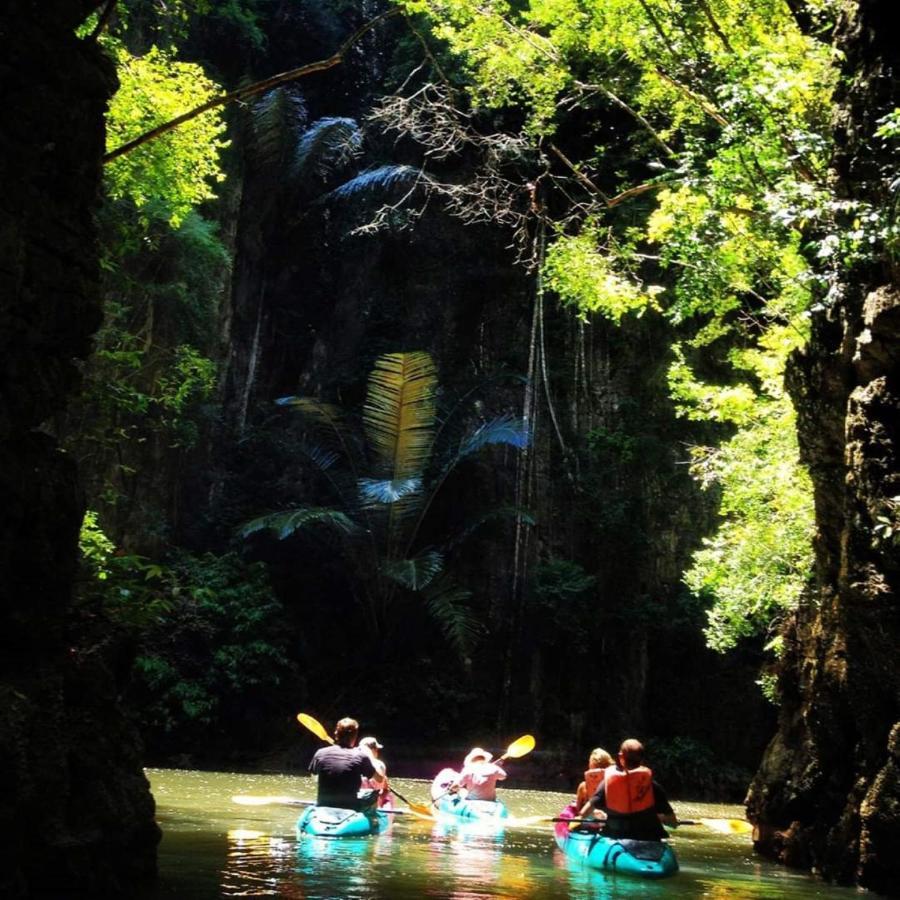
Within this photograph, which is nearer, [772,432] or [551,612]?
[772,432]

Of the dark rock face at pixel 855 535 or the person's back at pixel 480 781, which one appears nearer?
the dark rock face at pixel 855 535

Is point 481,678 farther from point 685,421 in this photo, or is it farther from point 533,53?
point 533,53

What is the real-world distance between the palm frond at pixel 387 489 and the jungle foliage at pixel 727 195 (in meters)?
5.93

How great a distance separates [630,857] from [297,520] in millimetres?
10059

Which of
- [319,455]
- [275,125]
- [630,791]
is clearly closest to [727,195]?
[630,791]

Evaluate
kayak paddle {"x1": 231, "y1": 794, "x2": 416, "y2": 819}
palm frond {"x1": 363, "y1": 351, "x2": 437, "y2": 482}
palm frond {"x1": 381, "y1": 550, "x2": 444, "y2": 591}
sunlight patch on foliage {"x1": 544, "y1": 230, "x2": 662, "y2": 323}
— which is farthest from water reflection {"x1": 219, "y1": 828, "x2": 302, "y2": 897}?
palm frond {"x1": 363, "y1": 351, "x2": 437, "y2": 482}

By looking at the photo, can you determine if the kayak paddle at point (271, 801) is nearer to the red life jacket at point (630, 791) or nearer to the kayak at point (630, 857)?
the kayak at point (630, 857)

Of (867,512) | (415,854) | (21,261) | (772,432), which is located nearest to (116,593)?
(21,261)

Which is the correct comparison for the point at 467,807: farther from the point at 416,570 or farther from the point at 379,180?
the point at 379,180

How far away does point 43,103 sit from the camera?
5.53 meters

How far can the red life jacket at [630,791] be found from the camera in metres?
7.88

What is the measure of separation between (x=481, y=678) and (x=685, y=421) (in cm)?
644

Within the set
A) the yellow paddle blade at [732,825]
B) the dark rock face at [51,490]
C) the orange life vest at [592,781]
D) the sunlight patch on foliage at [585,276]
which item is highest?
the sunlight patch on foliage at [585,276]

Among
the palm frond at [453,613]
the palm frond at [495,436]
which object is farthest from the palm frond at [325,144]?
the palm frond at [453,613]
